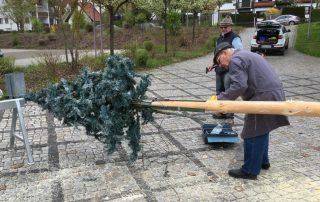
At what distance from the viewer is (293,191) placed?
4.29m

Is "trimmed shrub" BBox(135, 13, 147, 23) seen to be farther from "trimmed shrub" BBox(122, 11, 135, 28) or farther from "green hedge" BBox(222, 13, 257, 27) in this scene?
"green hedge" BBox(222, 13, 257, 27)

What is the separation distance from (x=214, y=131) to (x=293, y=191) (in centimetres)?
170

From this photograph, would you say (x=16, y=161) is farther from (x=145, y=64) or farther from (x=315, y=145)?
(x=145, y=64)

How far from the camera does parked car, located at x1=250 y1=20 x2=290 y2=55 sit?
18.4 m

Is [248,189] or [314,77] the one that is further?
[314,77]

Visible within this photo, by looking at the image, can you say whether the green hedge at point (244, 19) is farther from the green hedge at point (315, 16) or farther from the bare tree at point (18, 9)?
the bare tree at point (18, 9)

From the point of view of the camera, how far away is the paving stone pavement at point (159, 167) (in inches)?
169

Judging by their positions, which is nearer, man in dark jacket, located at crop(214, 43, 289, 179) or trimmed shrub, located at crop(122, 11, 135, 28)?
man in dark jacket, located at crop(214, 43, 289, 179)

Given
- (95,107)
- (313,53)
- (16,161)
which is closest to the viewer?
(95,107)

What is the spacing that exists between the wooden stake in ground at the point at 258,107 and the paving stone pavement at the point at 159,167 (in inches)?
38.2

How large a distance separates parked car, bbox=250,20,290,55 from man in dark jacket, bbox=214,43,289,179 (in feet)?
48.2

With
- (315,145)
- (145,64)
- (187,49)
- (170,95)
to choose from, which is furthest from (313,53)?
(315,145)

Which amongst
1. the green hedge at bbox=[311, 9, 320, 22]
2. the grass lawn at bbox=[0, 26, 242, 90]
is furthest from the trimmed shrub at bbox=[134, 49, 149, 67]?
the green hedge at bbox=[311, 9, 320, 22]

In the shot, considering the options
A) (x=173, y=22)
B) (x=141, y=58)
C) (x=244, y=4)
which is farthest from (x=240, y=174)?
(x=244, y=4)
